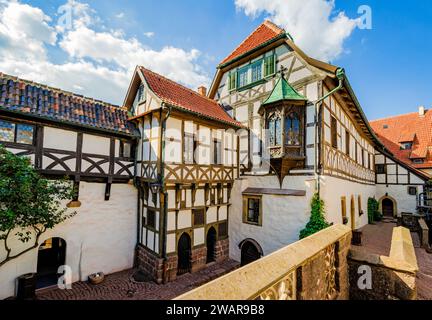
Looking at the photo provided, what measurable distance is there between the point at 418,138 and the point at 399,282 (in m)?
24.3

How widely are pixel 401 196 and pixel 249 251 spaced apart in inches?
626

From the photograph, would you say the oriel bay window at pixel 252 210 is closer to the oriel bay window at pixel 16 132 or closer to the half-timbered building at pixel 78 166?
the half-timbered building at pixel 78 166

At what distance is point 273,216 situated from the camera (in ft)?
33.5

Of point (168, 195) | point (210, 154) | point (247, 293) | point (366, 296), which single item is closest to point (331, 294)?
point (366, 296)

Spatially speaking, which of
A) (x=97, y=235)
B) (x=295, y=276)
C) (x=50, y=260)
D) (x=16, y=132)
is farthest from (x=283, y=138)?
(x=50, y=260)

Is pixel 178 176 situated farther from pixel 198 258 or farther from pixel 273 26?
pixel 273 26

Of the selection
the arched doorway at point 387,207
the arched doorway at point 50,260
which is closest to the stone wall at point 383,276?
the arched doorway at point 50,260

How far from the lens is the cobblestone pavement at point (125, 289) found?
26.6 feet

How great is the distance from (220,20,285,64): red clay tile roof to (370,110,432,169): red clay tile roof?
713 inches

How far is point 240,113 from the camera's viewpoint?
12.4 metres

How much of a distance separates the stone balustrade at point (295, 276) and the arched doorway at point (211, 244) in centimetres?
766

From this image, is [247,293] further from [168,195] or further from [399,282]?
[168,195]

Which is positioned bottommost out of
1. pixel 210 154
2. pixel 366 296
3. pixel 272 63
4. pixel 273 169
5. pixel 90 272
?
pixel 90 272

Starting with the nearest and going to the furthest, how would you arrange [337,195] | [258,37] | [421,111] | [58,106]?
[58,106] → [337,195] → [258,37] → [421,111]
